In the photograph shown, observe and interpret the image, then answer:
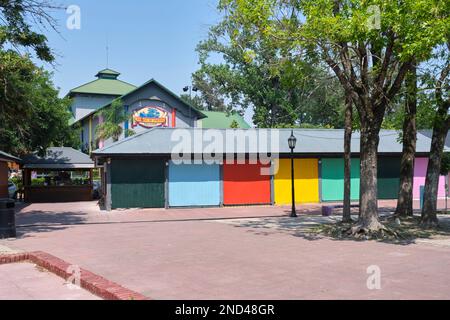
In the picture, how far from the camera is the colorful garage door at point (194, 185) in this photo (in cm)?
2547

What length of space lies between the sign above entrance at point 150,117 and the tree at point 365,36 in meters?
33.4

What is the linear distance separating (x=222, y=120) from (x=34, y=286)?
52218mm

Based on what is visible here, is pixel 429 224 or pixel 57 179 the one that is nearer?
pixel 429 224

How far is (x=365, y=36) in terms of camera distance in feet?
40.8

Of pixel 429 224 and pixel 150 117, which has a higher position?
pixel 150 117

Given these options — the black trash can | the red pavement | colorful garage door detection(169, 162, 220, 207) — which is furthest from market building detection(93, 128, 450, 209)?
the black trash can

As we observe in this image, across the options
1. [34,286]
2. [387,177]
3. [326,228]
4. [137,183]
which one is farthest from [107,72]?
[34,286]

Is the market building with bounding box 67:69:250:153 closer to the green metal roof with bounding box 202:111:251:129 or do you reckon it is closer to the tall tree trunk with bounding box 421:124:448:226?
the green metal roof with bounding box 202:111:251:129

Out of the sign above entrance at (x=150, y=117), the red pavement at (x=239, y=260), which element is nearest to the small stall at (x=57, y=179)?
the sign above entrance at (x=150, y=117)

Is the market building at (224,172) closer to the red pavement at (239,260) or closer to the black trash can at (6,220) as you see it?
the red pavement at (239,260)

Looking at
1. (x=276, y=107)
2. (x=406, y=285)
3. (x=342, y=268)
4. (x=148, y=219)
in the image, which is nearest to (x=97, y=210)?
(x=148, y=219)

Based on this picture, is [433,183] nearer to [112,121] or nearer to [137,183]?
[137,183]

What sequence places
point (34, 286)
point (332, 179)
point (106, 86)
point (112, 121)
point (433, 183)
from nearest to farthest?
1. point (34, 286)
2. point (433, 183)
3. point (332, 179)
4. point (112, 121)
5. point (106, 86)

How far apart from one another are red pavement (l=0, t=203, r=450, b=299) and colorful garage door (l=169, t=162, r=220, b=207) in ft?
25.8
